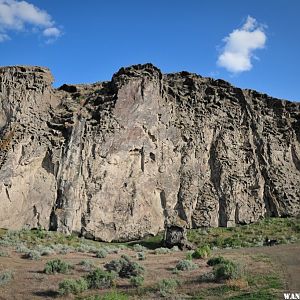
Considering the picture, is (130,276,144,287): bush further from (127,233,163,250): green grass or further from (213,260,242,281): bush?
(127,233,163,250): green grass

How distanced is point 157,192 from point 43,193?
1178 cm

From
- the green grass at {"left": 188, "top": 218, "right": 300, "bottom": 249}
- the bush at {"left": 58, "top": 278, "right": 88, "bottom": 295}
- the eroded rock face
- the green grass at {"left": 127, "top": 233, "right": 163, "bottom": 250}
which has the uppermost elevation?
the eroded rock face

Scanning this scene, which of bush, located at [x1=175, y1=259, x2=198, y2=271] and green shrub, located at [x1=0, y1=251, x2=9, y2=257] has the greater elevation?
green shrub, located at [x1=0, y1=251, x2=9, y2=257]

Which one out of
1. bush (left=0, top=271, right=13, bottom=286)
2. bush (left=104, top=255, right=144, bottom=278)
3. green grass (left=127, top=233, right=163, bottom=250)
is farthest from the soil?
green grass (left=127, top=233, right=163, bottom=250)

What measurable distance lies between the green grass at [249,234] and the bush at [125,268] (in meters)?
17.8

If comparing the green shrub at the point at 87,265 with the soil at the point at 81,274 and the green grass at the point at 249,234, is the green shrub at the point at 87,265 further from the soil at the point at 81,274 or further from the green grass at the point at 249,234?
the green grass at the point at 249,234

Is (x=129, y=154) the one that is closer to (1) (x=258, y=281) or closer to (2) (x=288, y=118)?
(2) (x=288, y=118)

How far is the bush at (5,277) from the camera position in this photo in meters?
17.3

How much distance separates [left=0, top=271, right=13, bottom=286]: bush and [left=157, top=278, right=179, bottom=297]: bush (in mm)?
6480

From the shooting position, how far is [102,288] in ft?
55.2

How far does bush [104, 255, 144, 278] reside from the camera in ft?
61.5

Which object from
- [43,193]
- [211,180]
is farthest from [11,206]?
[211,180]

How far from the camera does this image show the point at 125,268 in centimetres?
1923

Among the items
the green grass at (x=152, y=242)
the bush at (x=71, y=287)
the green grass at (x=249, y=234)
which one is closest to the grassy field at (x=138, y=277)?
the bush at (x=71, y=287)
